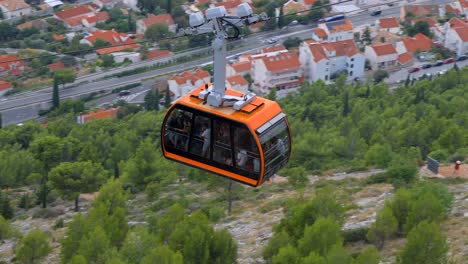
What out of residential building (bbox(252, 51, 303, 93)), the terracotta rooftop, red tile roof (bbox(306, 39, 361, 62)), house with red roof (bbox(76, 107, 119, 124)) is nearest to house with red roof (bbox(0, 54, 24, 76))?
house with red roof (bbox(76, 107, 119, 124))

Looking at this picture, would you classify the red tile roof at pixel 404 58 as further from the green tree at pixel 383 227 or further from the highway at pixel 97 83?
the green tree at pixel 383 227

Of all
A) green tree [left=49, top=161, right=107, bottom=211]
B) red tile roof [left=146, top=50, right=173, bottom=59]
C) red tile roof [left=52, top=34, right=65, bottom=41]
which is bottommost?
red tile roof [left=146, top=50, right=173, bottom=59]

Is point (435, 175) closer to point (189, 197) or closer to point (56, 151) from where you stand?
point (189, 197)

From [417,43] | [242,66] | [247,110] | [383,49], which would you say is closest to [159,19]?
[242,66]

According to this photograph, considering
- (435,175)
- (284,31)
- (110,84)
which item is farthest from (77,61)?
(435,175)

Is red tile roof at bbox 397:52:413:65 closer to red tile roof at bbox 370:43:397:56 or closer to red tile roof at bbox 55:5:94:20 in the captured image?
red tile roof at bbox 370:43:397:56

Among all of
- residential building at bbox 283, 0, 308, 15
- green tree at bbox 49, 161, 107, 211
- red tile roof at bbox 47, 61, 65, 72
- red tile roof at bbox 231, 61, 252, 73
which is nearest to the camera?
green tree at bbox 49, 161, 107, 211
